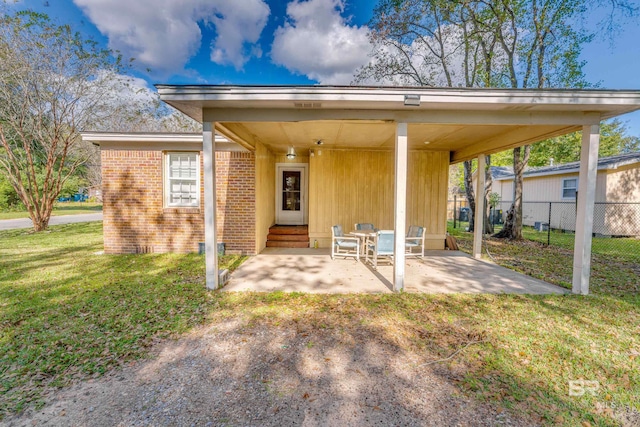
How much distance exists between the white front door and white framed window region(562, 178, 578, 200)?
12.6 metres

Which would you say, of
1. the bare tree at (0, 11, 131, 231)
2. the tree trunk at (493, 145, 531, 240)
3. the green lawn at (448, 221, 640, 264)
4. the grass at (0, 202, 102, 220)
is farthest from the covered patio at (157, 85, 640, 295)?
the grass at (0, 202, 102, 220)

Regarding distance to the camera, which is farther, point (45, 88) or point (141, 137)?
point (45, 88)

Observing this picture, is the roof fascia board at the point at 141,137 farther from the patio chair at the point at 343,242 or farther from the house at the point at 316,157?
the patio chair at the point at 343,242

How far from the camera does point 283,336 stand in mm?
3104

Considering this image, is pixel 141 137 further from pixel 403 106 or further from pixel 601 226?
pixel 601 226

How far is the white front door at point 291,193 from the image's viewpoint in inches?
371

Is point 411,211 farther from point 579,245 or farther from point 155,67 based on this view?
point 155,67

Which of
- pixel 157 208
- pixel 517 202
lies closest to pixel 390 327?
pixel 157 208

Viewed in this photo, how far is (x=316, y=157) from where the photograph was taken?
8.16 m

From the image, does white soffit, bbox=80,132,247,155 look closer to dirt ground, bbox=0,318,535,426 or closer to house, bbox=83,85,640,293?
house, bbox=83,85,640,293

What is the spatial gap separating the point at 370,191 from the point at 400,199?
393 cm

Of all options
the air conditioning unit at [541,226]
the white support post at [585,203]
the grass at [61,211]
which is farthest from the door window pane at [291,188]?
the grass at [61,211]

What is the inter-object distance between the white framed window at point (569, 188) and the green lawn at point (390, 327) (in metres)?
9.51

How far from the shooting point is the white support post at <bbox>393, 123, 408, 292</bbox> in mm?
4348
